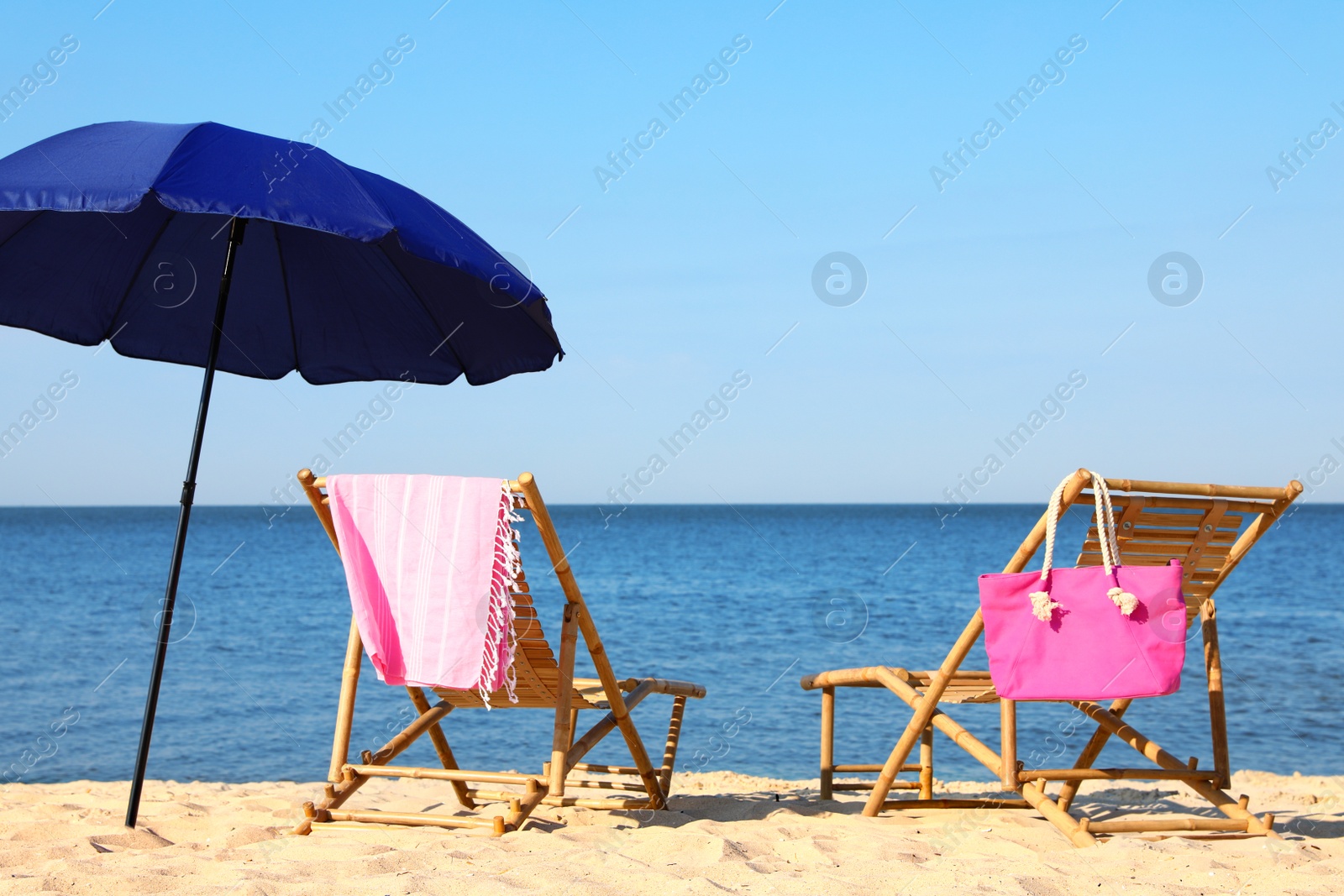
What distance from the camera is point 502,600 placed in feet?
10.8

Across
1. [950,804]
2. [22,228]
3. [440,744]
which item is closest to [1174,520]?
[950,804]

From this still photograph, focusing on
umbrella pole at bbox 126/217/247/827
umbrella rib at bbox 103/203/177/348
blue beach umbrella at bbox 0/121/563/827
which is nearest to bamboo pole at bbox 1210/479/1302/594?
blue beach umbrella at bbox 0/121/563/827

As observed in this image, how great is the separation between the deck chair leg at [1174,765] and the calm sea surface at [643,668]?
294 cm

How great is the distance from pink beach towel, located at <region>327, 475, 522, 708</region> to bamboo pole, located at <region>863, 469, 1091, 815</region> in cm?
131

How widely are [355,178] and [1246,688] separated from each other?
30.0 feet

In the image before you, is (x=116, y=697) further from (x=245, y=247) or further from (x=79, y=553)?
(x=79, y=553)

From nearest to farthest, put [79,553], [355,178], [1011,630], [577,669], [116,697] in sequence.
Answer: [355,178] < [1011,630] < [116,697] < [577,669] < [79,553]

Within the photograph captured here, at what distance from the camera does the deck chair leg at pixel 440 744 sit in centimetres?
400

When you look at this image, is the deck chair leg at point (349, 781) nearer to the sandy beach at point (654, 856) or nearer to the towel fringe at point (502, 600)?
the sandy beach at point (654, 856)

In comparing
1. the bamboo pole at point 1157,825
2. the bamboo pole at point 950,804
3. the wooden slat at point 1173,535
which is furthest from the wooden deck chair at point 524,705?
the wooden slat at point 1173,535

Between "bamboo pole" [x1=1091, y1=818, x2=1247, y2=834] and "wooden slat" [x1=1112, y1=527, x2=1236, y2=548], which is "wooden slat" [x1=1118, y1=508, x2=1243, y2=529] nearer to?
"wooden slat" [x1=1112, y1=527, x2=1236, y2=548]

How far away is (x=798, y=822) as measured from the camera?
12.5ft

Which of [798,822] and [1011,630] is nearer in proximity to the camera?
[1011,630]

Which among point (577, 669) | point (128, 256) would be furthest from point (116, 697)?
point (128, 256)
